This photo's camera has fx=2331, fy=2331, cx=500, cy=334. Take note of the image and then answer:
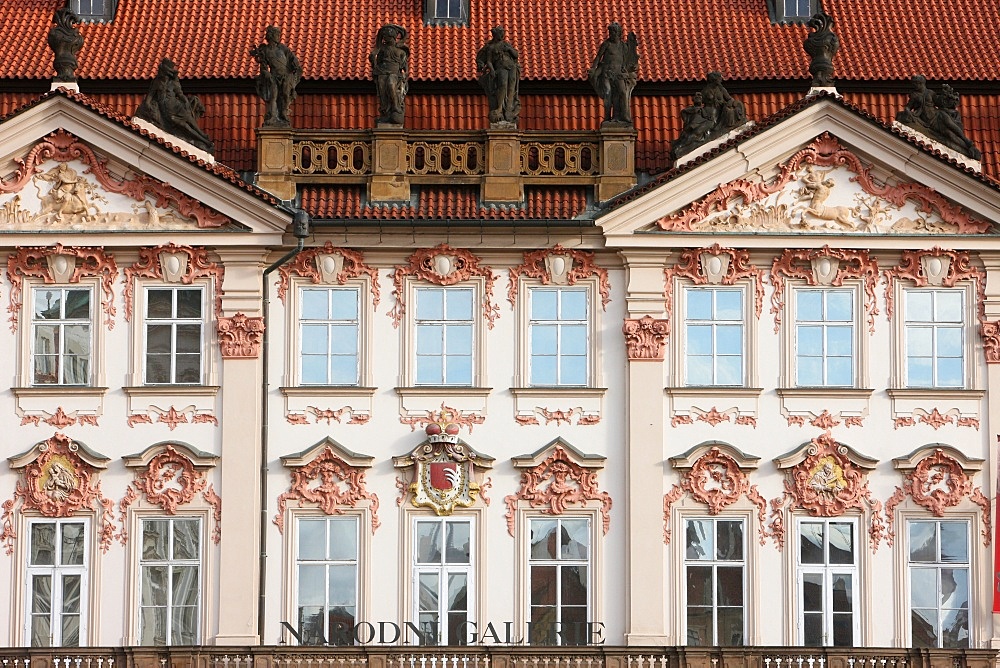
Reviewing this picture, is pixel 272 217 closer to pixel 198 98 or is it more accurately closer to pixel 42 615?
pixel 198 98

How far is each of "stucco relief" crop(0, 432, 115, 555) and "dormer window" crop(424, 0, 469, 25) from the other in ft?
32.3

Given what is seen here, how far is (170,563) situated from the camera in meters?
34.0

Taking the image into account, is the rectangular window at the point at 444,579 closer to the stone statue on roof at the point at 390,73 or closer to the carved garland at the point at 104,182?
the carved garland at the point at 104,182

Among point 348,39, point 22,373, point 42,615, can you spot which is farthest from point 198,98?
point 42,615

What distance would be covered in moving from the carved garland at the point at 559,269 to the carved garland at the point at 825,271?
2518 millimetres

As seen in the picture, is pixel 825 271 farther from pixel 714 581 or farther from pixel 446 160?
pixel 446 160

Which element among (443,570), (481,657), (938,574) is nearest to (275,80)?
(443,570)

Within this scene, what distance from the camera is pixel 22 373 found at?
34406 millimetres

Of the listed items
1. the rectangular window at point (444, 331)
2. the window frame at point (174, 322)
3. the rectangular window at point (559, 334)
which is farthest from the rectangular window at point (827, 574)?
the window frame at point (174, 322)

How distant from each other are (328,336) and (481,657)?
5.55 m

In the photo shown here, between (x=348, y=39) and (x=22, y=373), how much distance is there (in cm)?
793

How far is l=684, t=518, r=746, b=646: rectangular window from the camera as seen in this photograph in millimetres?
33938

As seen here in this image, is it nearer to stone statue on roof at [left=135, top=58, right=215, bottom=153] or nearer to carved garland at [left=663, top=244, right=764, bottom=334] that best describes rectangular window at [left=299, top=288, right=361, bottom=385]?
stone statue on roof at [left=135, top=58, right=215, bottom=153]

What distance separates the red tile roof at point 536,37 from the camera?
121 feet
